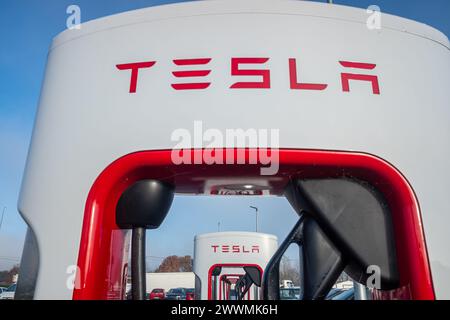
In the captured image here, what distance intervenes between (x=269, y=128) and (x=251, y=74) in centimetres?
20

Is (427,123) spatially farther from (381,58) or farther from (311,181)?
(311,181)

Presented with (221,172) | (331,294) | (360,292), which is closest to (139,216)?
(221,172)

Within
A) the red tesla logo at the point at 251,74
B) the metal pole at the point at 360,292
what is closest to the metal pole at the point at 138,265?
the red tesla logo at the point at 251,74

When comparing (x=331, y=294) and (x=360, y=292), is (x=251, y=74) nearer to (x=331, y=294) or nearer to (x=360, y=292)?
(x=360, y=292)

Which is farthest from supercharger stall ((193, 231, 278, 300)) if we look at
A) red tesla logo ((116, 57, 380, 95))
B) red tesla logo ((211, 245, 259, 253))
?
red tesla logo ((116, 57, 380, 95))

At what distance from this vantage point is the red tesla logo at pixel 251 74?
121 centimetres

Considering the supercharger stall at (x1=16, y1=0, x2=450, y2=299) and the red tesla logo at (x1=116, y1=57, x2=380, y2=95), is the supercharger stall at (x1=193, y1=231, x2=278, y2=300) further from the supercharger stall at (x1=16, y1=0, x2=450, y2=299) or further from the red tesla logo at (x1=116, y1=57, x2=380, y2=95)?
the red tesla logo at (x1=116, y1=57, x2=380, y2=95)

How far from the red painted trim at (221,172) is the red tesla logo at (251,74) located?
22 cm

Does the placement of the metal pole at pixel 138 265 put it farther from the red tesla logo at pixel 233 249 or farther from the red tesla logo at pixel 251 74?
the red tesla logo at pixel 233 249

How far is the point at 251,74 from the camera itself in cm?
123

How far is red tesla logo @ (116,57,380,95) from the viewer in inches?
47.8

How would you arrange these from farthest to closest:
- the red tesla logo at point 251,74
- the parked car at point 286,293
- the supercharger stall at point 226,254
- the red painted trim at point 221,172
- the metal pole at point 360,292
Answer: the supercharger stall at point 226,254
the metal pole at point 360,292
the parked car at point 286,293
the red tesla logo at point 251,74
the red painted trim at point 221,172

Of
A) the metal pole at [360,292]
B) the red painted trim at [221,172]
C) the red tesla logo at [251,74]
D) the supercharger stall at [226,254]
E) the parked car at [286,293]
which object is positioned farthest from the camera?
the supercharger stall at [226,254]
